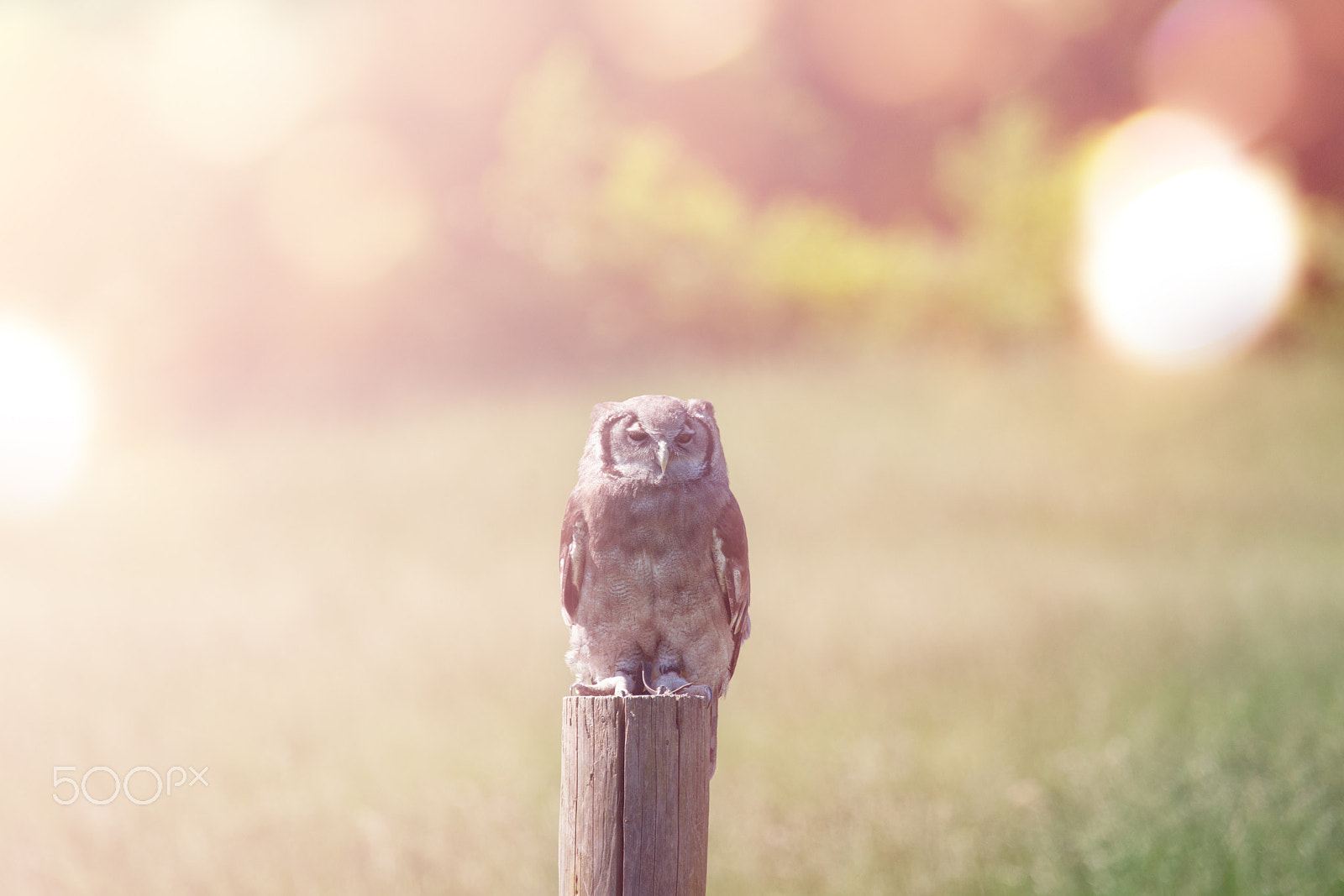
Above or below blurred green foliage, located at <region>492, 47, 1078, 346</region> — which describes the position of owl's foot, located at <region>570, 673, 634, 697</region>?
below

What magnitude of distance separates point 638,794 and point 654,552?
69cm

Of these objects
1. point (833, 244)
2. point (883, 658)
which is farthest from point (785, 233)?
point (883, 658)

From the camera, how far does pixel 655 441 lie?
258cm

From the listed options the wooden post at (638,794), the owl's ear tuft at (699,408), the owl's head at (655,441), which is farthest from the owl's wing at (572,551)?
the wooden post at (638,794)

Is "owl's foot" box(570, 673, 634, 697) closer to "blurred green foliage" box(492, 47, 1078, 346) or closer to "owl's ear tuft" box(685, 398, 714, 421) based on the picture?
"owl's ear tuft" box(685, 398, 714, 421)

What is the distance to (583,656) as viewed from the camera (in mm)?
2779

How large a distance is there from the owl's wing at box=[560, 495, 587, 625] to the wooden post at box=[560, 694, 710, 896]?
0.63m

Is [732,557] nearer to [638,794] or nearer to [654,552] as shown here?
[654,552]

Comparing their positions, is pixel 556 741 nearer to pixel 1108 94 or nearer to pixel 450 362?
pixel 450 362

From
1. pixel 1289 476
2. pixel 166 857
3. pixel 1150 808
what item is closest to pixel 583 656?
pixel 166 857

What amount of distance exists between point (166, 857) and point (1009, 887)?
3804 millimetres

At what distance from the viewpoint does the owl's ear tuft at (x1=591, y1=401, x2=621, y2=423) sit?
2668 millimetres

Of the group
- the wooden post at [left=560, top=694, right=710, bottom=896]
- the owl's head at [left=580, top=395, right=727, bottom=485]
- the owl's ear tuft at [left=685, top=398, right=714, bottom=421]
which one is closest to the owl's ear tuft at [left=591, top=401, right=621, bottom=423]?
the owl's head at [left=580, top=395, right=727, bottom=485]

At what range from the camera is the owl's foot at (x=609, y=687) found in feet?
8.65
